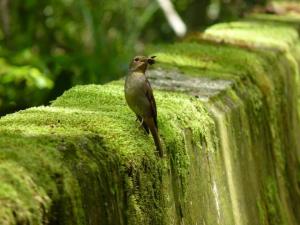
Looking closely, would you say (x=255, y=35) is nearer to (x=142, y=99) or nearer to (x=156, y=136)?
(x=142, y=99)

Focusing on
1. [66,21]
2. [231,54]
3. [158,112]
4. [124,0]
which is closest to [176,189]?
[158,112]

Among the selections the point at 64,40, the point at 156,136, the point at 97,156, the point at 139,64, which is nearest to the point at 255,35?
the point at 139,64

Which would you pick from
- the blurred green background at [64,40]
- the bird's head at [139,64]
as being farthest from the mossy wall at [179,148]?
the blurred green background at [64,40]

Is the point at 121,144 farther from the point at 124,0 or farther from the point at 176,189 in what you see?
the point at 124,0

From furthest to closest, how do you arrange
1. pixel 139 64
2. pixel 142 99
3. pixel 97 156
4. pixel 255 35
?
1. pixel 255 35
2. pixel 139 64
3. pixel 142 99
4. pixel 97 156

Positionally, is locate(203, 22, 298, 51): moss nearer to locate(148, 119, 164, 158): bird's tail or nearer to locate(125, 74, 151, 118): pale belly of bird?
locate(125, 74, 151, 118): pale belly of bird

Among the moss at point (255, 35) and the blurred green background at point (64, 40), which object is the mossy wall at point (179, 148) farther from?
the blurred green background at point (64, 40)

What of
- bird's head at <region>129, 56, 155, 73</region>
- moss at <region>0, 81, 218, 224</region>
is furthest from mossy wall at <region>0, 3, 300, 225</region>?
bird's head at <region>129, 56, 155, 73</region>
